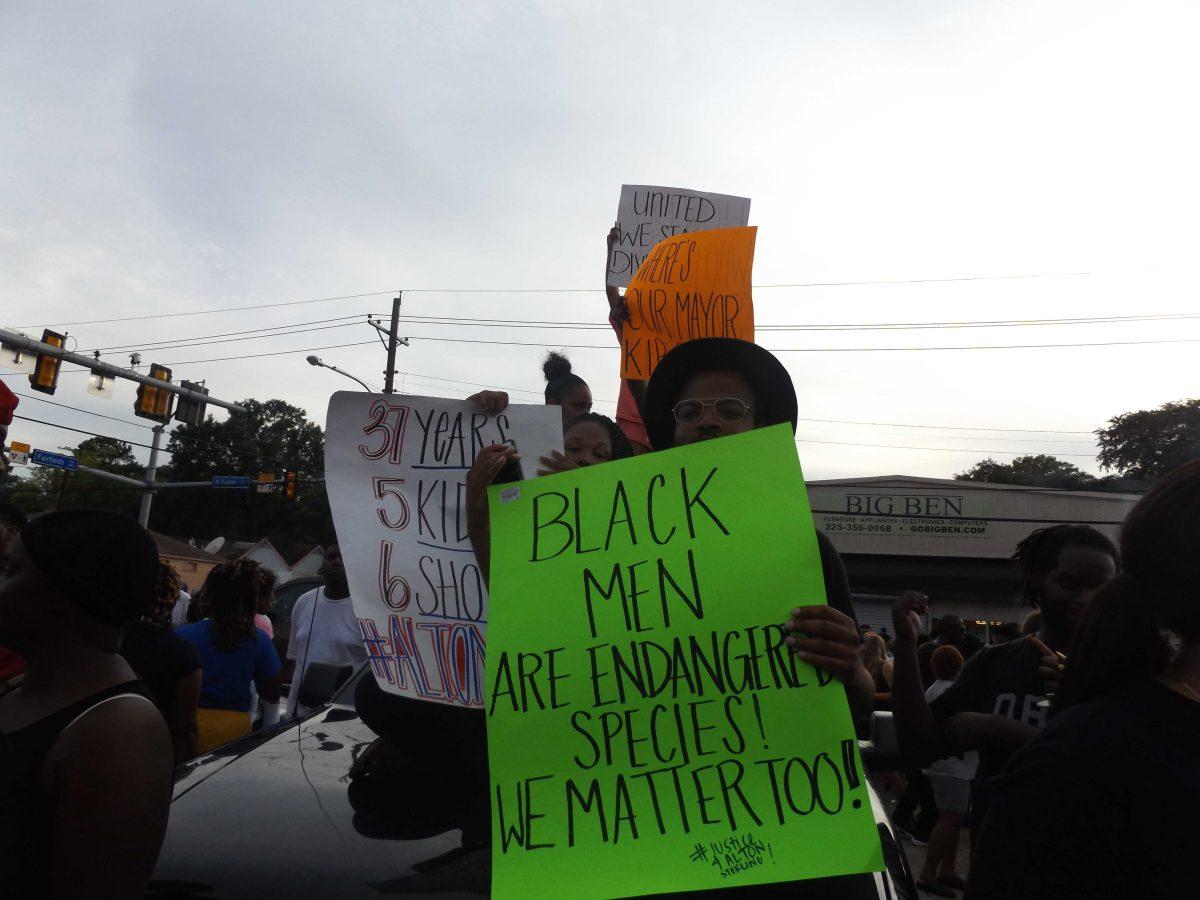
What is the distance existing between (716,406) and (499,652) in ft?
2.86

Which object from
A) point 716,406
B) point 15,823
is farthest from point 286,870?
point 716,406

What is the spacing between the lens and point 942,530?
32812 millimetres

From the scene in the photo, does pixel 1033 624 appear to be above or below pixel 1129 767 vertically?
above

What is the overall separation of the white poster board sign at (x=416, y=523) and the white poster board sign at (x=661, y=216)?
9.73ft

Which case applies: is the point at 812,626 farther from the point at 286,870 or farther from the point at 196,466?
the point at 196,466

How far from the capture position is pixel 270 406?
8206cm

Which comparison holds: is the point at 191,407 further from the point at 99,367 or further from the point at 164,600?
the point at 164,600

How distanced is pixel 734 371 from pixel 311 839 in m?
1.50

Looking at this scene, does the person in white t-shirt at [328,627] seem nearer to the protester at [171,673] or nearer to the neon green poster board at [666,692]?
the protester at [171,673]

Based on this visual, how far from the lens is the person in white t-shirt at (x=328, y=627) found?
509 centimetres

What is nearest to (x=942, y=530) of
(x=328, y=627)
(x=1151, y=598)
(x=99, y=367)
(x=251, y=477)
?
(x=99, y=367)

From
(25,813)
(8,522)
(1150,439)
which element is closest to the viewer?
(25,813)

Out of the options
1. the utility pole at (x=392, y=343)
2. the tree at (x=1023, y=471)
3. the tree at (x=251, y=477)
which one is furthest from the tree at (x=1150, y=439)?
the tree at (x=251, y=477)

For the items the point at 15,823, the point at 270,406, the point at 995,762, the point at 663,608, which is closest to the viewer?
the point at 15,823
